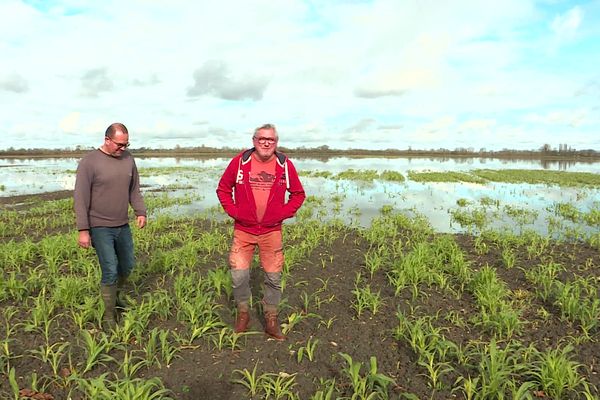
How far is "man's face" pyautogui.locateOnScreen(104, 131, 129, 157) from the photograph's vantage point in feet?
13.8

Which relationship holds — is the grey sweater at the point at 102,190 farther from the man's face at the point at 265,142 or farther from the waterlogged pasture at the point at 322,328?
the man's face at the point at 265,142

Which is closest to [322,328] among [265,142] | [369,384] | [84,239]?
[369,384]

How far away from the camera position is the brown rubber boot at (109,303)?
174 inches

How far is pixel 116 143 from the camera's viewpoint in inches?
166

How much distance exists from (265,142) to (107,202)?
1.99 m

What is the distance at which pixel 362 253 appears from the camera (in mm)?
7875

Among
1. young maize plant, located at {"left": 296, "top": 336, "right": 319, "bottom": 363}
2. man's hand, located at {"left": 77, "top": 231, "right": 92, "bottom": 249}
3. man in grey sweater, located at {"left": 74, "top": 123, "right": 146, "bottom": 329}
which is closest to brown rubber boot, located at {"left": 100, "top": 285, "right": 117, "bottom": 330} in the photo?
man in grey sweater, located at {"left": 74, "top": 123, "right": 146, "bottom": 329}

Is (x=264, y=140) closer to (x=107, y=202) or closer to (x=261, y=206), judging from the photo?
(x=261, y=206)

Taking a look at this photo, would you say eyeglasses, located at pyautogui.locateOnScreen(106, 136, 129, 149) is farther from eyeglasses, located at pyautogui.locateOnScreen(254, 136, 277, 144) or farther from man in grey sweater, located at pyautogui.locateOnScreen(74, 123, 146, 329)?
eyeglasses, located at pyautogui.locateOnScreen(254, 136, 277, 144)

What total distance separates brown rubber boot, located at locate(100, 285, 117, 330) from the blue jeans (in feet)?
0.23

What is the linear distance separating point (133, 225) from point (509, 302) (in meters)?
9.16

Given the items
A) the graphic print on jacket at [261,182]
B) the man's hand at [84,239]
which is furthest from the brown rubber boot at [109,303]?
the graphic print on jacket at [261,182]

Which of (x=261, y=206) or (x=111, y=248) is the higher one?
(x=261, y=206)

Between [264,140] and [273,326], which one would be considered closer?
[264,140]
